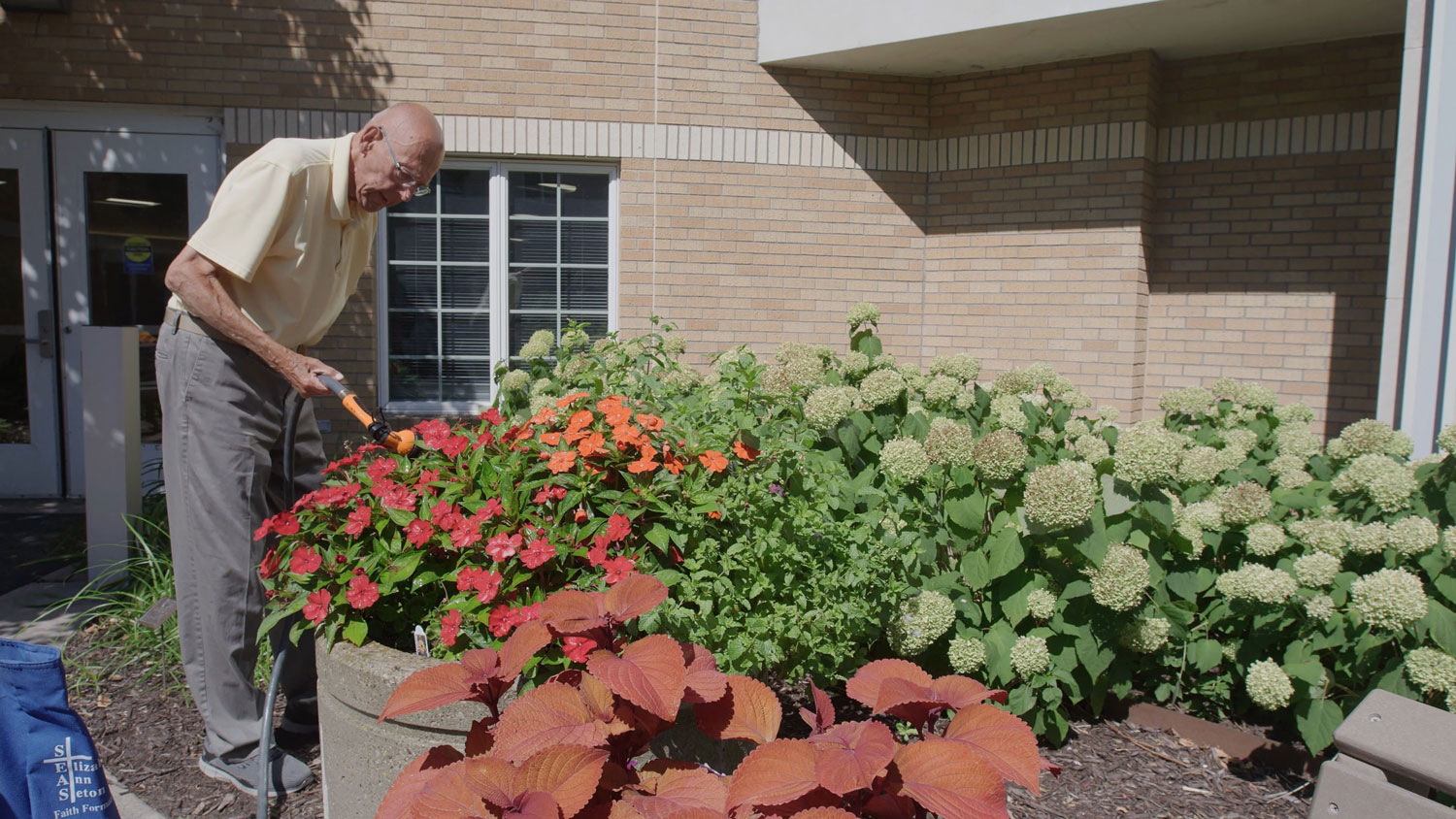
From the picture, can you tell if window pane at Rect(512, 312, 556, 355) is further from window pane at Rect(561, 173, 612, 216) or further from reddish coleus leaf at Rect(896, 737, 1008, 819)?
reddish coleus leaf at Rect(896, 737, 1008, 819)

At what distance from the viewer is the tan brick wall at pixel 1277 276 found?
644cm

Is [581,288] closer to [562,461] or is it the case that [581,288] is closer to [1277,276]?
[1277,276]

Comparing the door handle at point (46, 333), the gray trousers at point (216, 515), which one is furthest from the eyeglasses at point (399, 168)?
the door handle at point (46, 333)

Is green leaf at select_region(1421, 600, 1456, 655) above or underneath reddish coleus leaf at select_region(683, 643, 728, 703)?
underneath

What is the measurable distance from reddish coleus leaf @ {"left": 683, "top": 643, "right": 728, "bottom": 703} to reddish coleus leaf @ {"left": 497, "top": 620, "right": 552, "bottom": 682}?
23 cm

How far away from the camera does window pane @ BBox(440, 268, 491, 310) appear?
7.20m

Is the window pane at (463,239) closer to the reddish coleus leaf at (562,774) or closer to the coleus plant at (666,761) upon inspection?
the coleus plant at (666,761)

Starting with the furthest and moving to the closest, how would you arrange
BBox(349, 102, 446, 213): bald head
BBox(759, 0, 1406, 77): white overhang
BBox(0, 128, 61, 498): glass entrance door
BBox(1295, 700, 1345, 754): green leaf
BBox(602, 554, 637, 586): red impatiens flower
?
BBox(0, 128, 61, 498): glass entrance door → BBox(759, 0, 1406, 77): white overhang → BBox(349, 102, 446, 213): bald head → BBox(1295, 700, 1345, 754): green leaf → BBox(602, 554, 637, 586): red impatiens flower

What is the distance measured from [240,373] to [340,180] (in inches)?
25.2

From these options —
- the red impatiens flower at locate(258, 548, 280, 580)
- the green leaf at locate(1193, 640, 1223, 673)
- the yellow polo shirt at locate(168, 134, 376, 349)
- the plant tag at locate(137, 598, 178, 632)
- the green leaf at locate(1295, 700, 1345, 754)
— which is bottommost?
the plant tag at locate(137, 598, 178, 632)

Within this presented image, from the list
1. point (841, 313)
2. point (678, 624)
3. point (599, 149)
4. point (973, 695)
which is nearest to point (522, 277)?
point (599, 149)

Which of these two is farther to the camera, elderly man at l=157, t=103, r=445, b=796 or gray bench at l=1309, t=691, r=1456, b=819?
elderly man at l=157, t=103, r=445, b=796

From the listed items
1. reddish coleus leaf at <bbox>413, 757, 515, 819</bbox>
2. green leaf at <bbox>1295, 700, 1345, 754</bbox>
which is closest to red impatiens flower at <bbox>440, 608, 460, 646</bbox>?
reddish coleus leaf at <bbox>413, 757, 515, 819</bbox>

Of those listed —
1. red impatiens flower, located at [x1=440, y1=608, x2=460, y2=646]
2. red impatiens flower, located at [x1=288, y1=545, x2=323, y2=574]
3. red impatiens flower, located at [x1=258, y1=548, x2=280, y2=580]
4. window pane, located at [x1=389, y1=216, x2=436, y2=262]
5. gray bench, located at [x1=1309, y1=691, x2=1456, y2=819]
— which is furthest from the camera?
window pane, located at [x1=389, y1=216, x2=436, y2=262]
